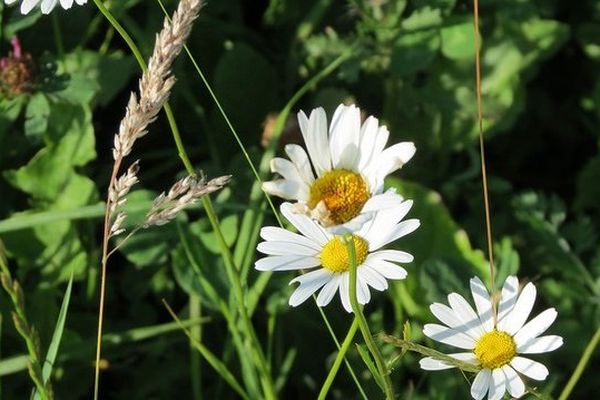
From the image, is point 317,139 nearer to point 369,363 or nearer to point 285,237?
point 285,237

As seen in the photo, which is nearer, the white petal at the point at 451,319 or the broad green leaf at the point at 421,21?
the white petal at the point at 451,319

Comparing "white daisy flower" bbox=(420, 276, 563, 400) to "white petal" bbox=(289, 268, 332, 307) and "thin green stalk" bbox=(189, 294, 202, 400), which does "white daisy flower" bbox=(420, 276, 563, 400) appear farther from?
"thin green stalk" bbox=(189, 294, 202, 400)

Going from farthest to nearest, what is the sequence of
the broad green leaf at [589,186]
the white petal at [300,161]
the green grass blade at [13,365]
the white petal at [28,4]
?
1. the broad green leaf at [589,186]
2. the green grass blade at [13,365]
3. the white petal at [28,4]
4. the white petal at [300,161]

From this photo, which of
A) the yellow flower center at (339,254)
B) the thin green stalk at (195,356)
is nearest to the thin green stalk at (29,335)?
the yellow flower center at (339,254)

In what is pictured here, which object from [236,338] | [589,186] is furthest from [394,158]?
[589,186]

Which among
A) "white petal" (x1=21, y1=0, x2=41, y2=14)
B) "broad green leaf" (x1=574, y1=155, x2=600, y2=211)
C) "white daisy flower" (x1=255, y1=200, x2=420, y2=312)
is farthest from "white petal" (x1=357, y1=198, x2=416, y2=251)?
"broad green leaf" (x1=574, y1=155, x2=600, y2=211)

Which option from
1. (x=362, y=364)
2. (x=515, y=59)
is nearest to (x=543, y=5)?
(x=515, y=59)

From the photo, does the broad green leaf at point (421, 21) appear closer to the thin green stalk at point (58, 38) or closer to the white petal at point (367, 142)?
the thin green stalk at point (58, 38)
